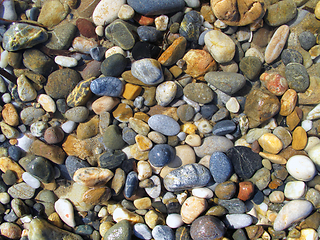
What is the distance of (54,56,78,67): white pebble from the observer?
7.25 ft

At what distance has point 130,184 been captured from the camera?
209 cm

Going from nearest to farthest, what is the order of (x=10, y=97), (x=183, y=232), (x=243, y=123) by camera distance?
(x=183, y=232) < (x=243, y=123) < (x=10, y=97)

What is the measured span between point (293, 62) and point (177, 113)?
1.39m

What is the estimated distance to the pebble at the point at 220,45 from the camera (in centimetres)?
207

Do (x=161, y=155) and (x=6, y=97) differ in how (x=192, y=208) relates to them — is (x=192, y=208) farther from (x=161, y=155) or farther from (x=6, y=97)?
(x=6, y=97)

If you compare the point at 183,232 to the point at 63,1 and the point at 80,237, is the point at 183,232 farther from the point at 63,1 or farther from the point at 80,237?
the point at 63,1

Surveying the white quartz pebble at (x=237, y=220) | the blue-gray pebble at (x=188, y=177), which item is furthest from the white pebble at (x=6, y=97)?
the white quartz pebble at (x=237, y=220)

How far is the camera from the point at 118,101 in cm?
226

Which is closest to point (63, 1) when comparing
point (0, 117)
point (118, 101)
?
point (118, 101)

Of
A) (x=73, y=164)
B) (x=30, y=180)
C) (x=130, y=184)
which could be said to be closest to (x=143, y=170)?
(x=130, y=184)

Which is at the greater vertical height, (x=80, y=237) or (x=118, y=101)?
(x=118, y=101)

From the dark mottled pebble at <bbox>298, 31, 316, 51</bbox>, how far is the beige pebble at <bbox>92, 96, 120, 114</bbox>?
215 cm

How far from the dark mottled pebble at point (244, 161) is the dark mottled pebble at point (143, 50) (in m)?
1.40

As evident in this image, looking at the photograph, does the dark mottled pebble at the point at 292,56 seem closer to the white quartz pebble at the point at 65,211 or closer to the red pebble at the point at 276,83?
the red pebble at the point at 276,83
